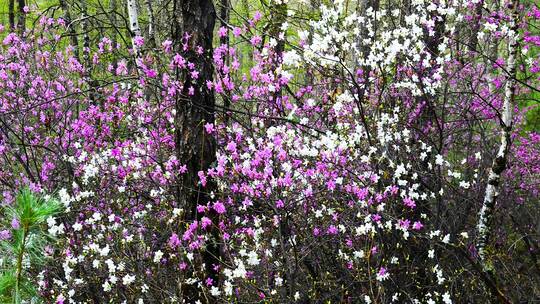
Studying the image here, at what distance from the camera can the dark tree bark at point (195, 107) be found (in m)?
4.40

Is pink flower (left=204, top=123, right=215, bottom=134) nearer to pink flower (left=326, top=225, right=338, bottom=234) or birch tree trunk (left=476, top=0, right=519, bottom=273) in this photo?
pink flower (left=326, top=225, right=338, bottom=234)

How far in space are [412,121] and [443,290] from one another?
6.75ft

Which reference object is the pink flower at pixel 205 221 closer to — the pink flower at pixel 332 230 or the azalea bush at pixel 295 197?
the azalea bush at pixel 295 197

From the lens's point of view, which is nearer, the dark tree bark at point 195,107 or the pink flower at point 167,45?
the dark tree bark at point 195,107

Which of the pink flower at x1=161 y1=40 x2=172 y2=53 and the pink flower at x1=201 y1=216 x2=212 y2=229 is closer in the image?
the pink flower at x1=201 y1=216 x2=212 y2=229

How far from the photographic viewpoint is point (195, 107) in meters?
4.44

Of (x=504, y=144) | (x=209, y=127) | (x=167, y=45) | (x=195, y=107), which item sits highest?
(x=167, y=45)

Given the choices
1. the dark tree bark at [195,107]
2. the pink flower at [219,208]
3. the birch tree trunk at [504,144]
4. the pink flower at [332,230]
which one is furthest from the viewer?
the birch tree trunk at [504,144]

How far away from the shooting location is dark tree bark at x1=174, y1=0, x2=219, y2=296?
173 inches

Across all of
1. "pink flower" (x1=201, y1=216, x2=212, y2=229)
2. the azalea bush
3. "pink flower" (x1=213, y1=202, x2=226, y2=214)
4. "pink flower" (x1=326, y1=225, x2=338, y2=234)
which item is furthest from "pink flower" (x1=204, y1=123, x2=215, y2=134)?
"pink flower" (x1=326, y1=225, x2=338, y2=234)

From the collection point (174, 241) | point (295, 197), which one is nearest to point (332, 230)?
point (295, 197)

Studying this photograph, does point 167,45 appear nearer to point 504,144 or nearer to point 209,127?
point 209,127

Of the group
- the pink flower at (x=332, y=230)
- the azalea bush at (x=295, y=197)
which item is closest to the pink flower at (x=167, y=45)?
the azalea bush at (x=295, y=197)

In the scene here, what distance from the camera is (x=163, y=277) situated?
211 inches
